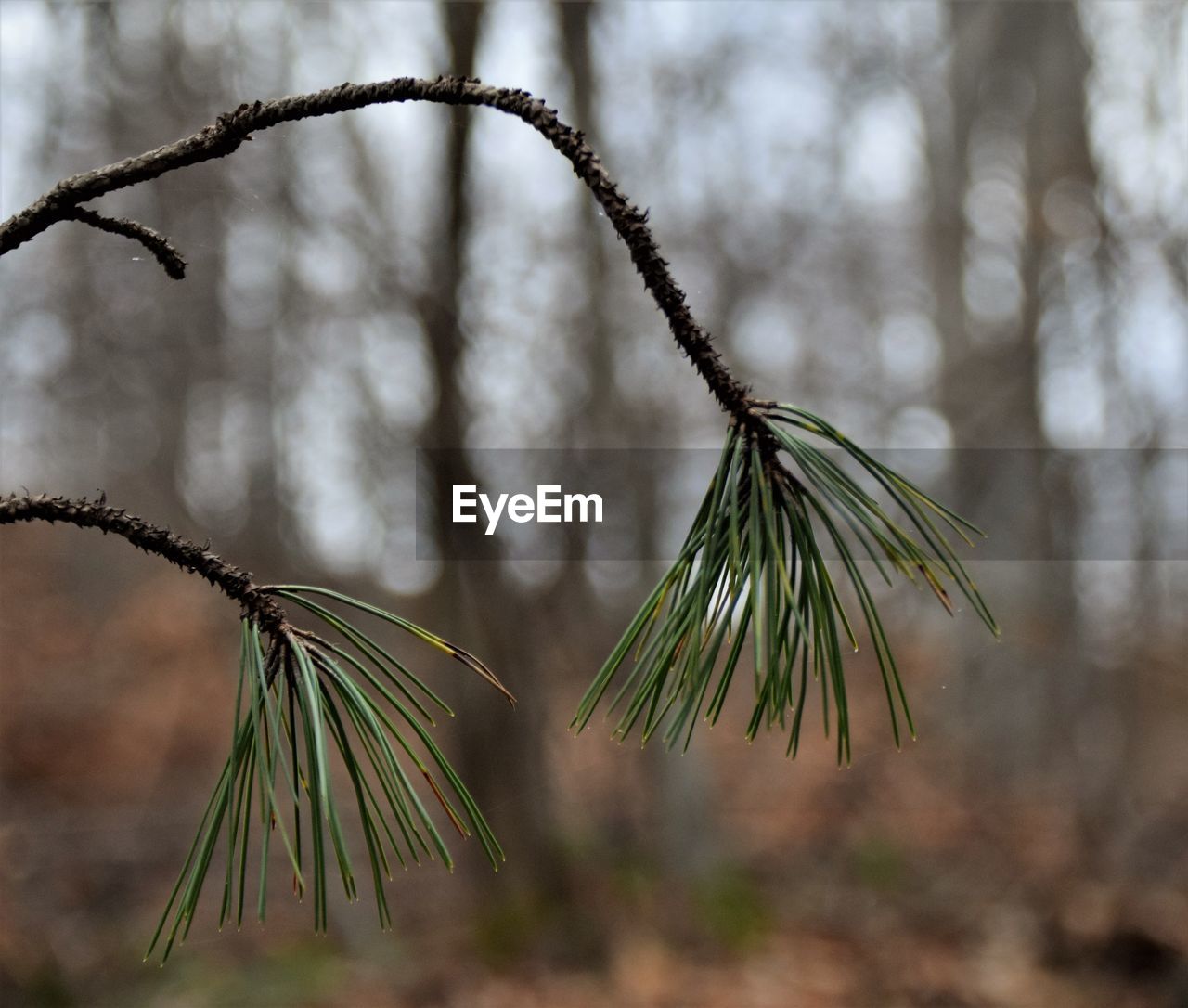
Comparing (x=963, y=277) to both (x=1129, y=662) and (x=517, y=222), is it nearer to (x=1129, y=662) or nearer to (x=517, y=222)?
(x=1129, y=662)

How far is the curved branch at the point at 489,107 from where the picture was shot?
0.31 m

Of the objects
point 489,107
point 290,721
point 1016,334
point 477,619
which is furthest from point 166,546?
point 1016,334

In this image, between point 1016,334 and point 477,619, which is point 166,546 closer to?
point 477,619

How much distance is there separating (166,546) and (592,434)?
1.18 metres

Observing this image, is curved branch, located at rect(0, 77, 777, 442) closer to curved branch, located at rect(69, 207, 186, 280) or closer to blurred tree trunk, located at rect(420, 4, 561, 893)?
curved branch, located at rect(69, 207, 186, 280)

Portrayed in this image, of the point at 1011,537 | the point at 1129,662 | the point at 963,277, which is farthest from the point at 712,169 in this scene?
the point at 1129,662

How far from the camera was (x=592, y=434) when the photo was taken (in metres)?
1.48

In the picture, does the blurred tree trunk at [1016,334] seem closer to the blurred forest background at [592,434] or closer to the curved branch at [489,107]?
the blurred forest background at [592,434]

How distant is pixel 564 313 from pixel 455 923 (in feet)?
3.16

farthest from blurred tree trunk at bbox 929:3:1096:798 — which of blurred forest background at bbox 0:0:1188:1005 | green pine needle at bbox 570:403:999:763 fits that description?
green pine needle at bbox 570:403:999:763

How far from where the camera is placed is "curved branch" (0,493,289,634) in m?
0.31

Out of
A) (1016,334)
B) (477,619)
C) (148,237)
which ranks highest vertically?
(1016,334)

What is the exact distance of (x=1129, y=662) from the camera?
5.61 feet

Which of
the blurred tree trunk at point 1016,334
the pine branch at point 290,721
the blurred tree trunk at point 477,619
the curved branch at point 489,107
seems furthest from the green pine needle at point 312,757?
the blurred tree trunk at point 1016,334
